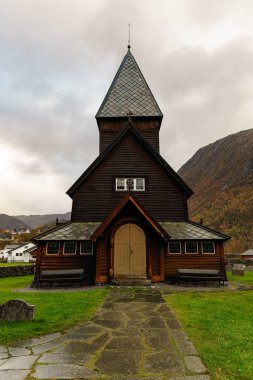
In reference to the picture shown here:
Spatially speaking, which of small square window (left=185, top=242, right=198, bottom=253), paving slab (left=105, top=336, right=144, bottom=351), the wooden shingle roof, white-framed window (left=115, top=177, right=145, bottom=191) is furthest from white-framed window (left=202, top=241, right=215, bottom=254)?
paving slab (left=105, top=336, right=144, bottom=351)

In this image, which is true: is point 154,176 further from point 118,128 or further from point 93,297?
point 93,297

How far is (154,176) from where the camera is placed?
2027 centimetres

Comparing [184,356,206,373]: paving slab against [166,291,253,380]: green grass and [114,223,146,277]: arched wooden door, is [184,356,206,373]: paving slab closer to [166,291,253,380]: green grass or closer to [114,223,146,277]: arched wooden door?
[166,291,253,380]: green grass

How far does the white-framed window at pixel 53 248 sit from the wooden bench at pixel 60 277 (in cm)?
155

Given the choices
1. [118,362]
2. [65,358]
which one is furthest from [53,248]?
[118,362]

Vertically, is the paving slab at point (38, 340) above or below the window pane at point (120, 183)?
below

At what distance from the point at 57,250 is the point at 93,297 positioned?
7.05 metres

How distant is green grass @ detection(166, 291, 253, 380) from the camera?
4.95 metres

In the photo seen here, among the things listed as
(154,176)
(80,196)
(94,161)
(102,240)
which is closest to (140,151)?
(154,176)

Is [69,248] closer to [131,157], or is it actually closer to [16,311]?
[131,157]

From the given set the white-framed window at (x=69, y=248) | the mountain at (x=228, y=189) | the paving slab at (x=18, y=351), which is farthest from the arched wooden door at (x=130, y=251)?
the mountain at (x=228, y=189)

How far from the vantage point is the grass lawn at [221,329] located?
495cm

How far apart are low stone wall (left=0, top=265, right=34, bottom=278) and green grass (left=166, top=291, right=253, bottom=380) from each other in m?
21.9

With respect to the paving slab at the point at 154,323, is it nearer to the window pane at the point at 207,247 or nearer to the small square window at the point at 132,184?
the window pane at the point at 207,247
